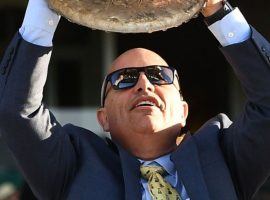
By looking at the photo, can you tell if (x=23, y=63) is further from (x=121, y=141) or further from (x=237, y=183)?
(x=237, y=183)

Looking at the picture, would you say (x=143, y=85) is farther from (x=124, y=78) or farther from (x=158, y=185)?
(x=158, y=185)

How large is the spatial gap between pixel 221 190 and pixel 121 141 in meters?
0.48

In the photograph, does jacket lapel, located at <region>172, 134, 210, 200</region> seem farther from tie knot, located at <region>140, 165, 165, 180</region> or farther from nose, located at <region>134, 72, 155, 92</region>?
nose, located at <region>134, 72, 155, 92</region>

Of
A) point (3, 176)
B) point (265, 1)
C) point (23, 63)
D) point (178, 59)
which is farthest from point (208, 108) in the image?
point (23, 63)

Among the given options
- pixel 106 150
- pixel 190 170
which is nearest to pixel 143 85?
pixel 106 150

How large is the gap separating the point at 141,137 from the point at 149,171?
0.17m

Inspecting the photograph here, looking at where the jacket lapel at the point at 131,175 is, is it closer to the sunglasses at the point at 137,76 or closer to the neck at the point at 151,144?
the neck at the point at 151,144

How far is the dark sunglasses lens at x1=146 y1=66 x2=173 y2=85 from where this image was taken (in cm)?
309

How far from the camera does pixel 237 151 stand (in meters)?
2.89

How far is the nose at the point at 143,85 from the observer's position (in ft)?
9.92

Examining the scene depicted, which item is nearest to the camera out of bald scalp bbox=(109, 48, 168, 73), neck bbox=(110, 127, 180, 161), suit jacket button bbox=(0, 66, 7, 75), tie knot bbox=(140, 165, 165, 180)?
suit jacket button bbox=(0, 66, 7, 75)

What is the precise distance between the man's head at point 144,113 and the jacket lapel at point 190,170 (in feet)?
0.40

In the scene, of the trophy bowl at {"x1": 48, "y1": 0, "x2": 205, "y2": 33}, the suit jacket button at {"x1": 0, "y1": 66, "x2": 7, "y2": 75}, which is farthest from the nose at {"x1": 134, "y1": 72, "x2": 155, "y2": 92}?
the suit jacket button at {"x1": 0, "y1": 66, "x2": 7, "y2": 75}

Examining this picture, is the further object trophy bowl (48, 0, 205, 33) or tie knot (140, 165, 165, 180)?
tie knot (140, 165, 165, 180)
